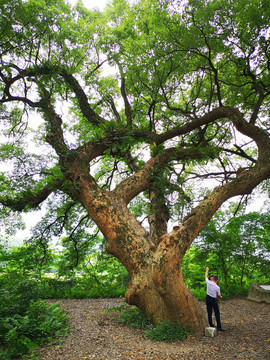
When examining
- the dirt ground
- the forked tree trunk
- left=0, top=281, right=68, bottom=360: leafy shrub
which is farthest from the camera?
the forked tree trunk

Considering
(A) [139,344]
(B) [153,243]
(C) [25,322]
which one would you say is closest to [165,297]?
(A) [139,344]

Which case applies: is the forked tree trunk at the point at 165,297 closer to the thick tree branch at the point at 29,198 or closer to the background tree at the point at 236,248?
the thick tree branch at the point at 29,198

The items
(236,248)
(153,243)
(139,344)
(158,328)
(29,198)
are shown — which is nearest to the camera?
(139,344)

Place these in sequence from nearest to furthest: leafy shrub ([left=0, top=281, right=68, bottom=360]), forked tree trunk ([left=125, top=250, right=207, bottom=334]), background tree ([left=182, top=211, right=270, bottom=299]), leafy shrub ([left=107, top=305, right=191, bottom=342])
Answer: leafy shrub ([left=0, top=281, right=68, bottom=360]) → leafy shrub ([left=107, top=305, right=191, bottom=342]) → forked tree trunk ([left=125, top=250, right=207, bottom=334]) → background tree ([left=182, top=211, right=270, bottom=299])

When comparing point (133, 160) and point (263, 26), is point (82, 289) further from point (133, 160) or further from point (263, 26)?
point (263, 26)

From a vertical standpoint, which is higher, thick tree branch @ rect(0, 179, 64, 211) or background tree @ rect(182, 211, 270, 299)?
thick tree branch @ rect(0, 179, 64, 211)

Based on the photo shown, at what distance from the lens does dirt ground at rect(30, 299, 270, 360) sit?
352cm

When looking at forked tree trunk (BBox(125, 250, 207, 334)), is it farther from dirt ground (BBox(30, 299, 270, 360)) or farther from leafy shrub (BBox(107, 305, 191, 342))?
dirt ground (BBox(30, 299, 270, 360))

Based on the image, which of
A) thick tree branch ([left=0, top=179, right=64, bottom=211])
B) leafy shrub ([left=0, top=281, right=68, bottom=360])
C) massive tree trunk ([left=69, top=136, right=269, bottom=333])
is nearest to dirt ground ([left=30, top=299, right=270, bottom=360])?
leafy shrub ([left=0, top=281, right=68, bottom=360])

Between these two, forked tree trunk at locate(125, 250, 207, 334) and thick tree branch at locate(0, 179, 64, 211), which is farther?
thick tree branch at locate(0, 179, 64, 211)

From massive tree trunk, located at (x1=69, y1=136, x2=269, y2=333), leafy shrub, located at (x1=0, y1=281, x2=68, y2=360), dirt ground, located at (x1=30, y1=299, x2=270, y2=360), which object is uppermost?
massive tree trunk, located at (x1=69, y1=136, x2=269, y2=333)

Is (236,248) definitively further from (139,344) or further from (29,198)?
(29,198)

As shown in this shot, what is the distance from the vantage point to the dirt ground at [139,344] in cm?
352

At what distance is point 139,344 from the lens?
155 inches
